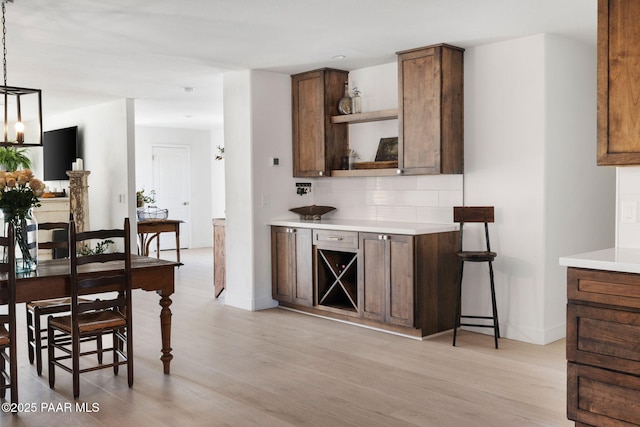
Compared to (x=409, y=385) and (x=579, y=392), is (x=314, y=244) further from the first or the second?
(x=579, y=392)

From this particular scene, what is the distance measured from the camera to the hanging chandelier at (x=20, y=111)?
369 cm

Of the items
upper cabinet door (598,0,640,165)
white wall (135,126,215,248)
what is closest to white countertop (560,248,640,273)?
upper cabinet door (598,0,640,165)

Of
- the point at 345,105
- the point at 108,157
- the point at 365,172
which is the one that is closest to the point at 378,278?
the point at 365,172

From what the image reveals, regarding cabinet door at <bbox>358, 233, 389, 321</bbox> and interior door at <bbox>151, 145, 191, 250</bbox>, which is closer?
cabinet door at <bbox>358, 233, 389, 321</bbox>

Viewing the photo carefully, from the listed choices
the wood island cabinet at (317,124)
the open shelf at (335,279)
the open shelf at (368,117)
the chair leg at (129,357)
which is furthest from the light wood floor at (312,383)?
the open shelf at (368,117)

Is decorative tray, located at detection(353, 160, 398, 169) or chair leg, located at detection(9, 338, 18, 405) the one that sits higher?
decorative tray, located at detection(353, 160, 398, 169)

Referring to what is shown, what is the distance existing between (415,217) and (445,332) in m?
1.11

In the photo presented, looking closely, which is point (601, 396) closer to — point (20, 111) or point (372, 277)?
point (372, 277)

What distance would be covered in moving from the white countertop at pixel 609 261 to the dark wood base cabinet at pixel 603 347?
0.09 ft

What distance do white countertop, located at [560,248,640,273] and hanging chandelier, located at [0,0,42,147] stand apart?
322 cm

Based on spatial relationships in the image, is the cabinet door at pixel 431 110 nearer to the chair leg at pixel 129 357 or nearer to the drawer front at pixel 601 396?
the drawer front at pixel 601 396

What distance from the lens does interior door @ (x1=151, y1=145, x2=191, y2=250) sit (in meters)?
11.4

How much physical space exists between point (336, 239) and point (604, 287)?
2979mm

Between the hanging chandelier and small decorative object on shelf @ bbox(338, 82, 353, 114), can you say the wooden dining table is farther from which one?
small decorative object on shelf @ bbox(338, 82, 353, 114)
